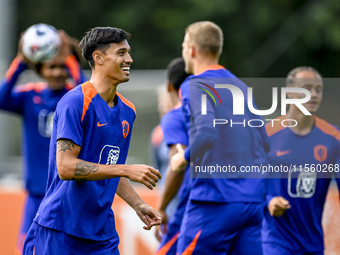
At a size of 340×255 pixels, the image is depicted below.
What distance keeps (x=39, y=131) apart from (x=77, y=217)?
299cm

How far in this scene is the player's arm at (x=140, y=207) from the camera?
343 centimetres

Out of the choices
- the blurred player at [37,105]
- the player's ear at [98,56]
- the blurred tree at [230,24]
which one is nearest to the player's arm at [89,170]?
the player's ear at [98,56]

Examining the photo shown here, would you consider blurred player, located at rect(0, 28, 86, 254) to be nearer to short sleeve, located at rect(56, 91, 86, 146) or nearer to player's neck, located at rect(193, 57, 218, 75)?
player's neck, located at rect(193, 57, 218, 75)

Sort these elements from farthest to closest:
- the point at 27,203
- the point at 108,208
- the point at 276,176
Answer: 1. the point at 27,203
2. the point at 276,176
3. the point at 108,208

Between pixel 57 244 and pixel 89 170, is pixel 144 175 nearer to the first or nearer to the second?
pixel 89 170

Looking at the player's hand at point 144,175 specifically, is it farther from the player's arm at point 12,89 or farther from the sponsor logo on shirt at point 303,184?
the player's arm at point 12,89

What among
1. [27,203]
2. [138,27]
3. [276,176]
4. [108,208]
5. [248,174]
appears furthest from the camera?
[138,27]

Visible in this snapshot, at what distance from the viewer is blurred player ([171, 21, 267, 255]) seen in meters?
4.18

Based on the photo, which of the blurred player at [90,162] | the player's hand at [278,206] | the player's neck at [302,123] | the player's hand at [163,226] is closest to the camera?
the blurred player at [90,162]

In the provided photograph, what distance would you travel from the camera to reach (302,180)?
4.50m

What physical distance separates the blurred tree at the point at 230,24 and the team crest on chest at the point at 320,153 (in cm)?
1225

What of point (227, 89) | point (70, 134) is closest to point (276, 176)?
point (227, 89)

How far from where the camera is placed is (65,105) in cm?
325

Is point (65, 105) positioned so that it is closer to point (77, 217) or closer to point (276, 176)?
point (77, 217)
